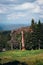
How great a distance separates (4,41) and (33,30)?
3015 cm

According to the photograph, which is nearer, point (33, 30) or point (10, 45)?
point (33, 30)

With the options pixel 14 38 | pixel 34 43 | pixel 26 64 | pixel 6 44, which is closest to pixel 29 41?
pixel 34 43

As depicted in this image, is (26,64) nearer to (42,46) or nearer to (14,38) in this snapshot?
(42,46)

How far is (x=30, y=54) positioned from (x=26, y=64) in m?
17.8

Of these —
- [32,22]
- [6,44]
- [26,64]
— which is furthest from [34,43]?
[26,64]

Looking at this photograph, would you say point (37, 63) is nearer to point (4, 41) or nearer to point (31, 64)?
point (31, 64)

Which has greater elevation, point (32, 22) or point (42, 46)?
point (32, 22)

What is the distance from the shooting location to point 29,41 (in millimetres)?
102125

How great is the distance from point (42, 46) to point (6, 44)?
26.8m

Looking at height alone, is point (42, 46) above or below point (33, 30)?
below

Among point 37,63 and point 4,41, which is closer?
point 37,63

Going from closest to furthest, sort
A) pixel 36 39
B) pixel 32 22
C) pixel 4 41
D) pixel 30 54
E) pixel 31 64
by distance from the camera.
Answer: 1. pixel 31 64
2. pixel 30 54
3. pixel 36 39
4. pixel 32 22
5. pixel 4 41

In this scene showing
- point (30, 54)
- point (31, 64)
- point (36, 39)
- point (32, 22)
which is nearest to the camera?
point (31, 64)

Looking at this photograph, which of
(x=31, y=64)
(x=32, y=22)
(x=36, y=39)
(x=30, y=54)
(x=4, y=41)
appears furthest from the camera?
(x=4, y=41)
